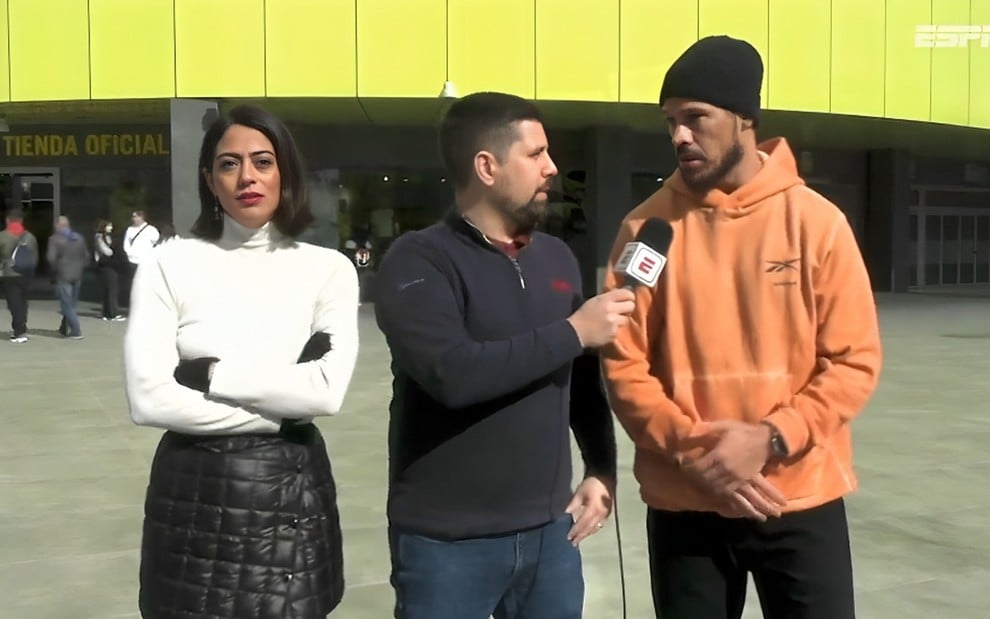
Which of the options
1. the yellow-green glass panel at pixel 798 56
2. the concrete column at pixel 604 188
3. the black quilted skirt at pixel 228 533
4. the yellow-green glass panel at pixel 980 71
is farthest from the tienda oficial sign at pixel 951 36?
the black quilted skirt at pixel 228 533

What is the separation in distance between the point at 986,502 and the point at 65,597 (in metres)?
5.11

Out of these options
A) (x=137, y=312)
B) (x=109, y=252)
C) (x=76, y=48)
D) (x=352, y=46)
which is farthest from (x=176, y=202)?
(x=137, y=312)

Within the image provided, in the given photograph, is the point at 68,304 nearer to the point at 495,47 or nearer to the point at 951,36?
the point at 495,47

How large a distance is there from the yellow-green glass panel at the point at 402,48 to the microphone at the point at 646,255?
15634 mm

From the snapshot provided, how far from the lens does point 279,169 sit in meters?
2.62

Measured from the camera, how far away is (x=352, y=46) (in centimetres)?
1730

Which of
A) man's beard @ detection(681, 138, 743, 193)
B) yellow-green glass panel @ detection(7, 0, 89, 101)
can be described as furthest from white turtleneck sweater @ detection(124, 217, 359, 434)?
yellow-green glass panel @ detection(7, 0, 89, 101)

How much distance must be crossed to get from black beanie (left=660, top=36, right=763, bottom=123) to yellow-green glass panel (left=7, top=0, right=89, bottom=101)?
16657 millimetres

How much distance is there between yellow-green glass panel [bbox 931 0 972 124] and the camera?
21203 millimetres

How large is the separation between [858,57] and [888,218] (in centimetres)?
909

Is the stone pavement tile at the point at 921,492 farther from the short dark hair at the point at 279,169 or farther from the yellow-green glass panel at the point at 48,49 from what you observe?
the yellow-green glass panel at the point at 48,49

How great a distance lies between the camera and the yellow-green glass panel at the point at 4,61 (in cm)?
1688

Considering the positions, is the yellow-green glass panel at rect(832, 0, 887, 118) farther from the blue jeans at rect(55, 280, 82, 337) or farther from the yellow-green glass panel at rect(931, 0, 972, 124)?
the blue jeans at rect(55, 280, 82, 337)

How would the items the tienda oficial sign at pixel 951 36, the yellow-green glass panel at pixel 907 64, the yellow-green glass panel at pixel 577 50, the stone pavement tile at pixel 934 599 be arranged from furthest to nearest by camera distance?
the tienda oficial sign at pixel 951 36
the yellow-green glass panel at pixel 907 64
the yellow-green glass panel at pixel 577 50
the stone pavement tile at pixel 934 599
